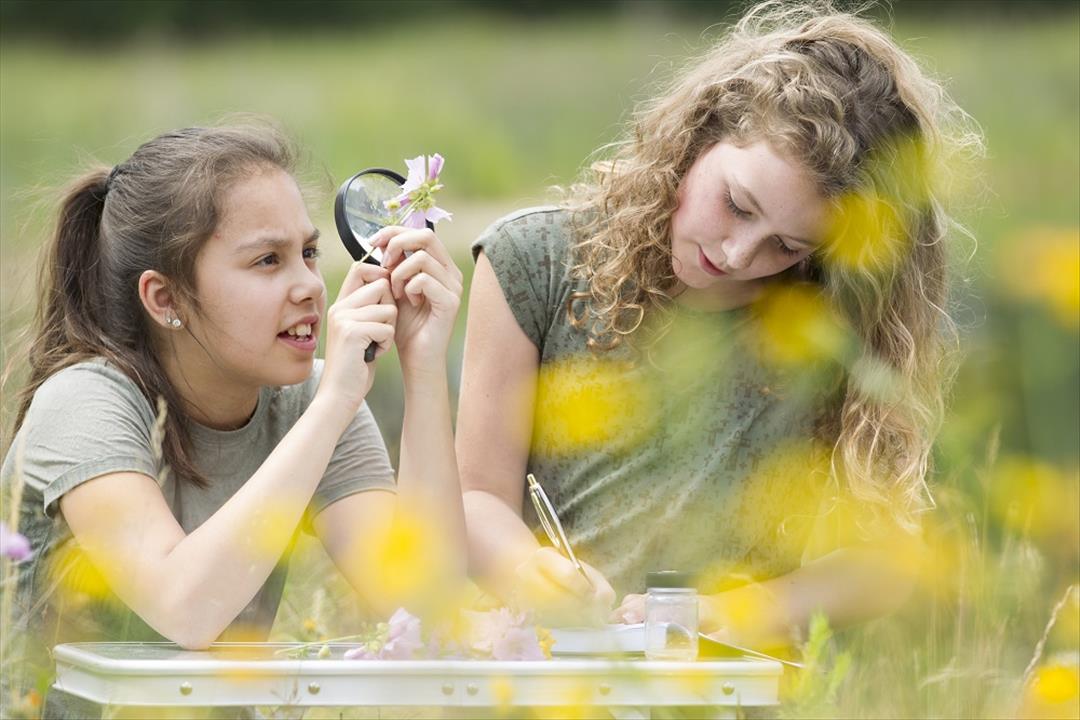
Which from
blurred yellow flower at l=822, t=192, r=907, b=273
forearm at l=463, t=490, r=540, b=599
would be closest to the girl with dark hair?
forearm at l=463, t=490, r=540, b=599

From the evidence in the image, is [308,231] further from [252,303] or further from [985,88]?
[985,88]

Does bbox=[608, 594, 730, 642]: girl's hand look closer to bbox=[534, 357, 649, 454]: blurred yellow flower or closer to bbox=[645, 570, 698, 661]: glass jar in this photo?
bbox=[645, 570, 698, 661]: glass jar

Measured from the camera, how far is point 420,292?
2.37m

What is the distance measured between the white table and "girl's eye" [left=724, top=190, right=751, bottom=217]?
0.97 metres

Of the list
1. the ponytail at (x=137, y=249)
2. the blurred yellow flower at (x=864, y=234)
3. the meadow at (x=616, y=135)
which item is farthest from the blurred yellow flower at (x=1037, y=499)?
the ponytail at (x=137, y=249)

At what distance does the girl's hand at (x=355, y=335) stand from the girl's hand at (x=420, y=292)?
0.03m

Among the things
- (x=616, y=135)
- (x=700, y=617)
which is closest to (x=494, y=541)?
(x=700, y=617)

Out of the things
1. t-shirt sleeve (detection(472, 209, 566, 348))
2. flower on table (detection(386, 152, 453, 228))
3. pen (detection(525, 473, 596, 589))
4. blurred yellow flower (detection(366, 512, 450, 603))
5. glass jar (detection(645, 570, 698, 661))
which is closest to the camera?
glass jar (detection(645, 570, 698, 661))

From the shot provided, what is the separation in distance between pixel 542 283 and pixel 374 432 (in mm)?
414

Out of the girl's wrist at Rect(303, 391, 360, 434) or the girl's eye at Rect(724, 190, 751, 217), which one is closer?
the girl's wrist at Rect(303, 391, 360, 434)

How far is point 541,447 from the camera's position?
2.86 meters

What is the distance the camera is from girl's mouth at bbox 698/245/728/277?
2551 mm

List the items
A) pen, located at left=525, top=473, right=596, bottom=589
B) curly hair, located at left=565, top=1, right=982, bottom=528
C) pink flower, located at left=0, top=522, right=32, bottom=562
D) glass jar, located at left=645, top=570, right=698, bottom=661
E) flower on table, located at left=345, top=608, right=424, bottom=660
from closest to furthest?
pink flower, located at left=0, top=522, right=32, bottom=562 → flower on table, located at left=345, top=608, right=424, bottom=660 → glass jar, located at left=645, top=570, right=698, bottom=661 → pen, located at left=525, top=473, right=596, bottom=589 → curly hair, located at left=565, top=1, right=982, bottom=528

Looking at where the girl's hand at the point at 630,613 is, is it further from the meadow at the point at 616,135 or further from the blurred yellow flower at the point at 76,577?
the blurred yellow flower at the point at 76,577
